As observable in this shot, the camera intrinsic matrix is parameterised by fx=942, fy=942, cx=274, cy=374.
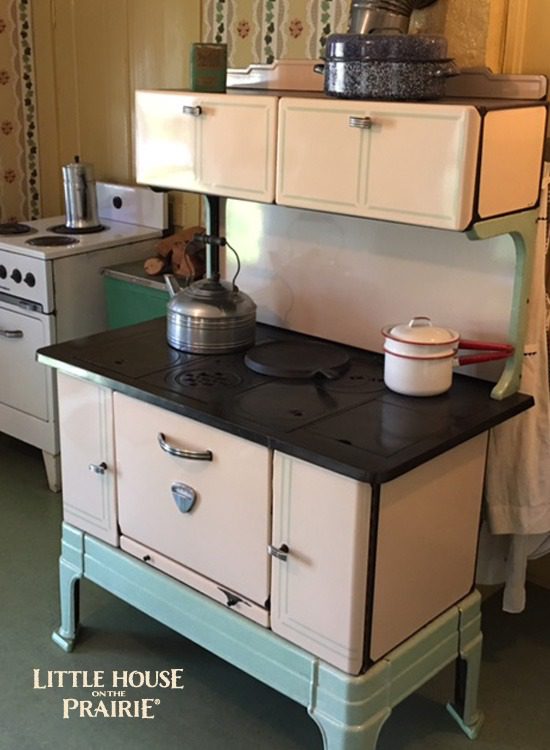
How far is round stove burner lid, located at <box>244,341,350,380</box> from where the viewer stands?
196 centimetres

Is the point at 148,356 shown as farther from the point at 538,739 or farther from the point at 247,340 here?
the point at 538,739

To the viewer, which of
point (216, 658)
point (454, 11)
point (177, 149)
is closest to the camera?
point (454, 11)

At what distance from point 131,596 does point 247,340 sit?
0.62 meters

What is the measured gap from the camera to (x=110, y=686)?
7.09 ft

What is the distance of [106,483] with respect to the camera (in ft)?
6.81

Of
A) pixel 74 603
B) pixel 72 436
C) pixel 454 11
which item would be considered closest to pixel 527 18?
pixel 454 11

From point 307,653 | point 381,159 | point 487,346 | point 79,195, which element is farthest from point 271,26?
point 307,653

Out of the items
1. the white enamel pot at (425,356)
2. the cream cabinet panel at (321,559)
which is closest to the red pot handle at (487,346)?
the white enamel pot at (425,356)

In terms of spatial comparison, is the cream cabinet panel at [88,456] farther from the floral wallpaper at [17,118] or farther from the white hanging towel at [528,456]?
the floral wallpaper at [17,118]

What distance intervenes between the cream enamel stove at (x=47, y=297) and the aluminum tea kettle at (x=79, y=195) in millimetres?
45

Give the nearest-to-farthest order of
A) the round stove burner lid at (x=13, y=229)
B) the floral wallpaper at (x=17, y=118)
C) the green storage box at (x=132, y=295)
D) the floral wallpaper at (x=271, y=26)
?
the floral wallpaper at (x=271, y=26) → the green storage box at (x=132, y=295) → the round stove burner lid at (x=13, y=229) → the floral wallpaper at (x=17, y=118)

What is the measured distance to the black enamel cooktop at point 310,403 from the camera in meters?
1.63

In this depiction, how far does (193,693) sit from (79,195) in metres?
1.77

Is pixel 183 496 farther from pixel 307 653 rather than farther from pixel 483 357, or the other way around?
pixel 483 357
